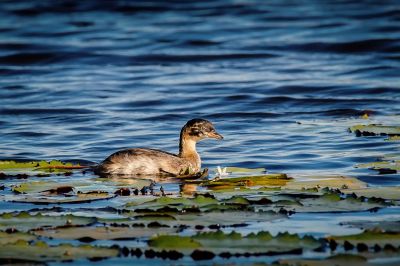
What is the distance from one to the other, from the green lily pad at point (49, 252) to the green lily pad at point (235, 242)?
1.41 feet

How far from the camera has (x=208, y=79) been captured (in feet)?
79.0

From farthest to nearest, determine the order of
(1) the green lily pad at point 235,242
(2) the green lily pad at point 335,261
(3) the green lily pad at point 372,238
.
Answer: (3) the green lily pad at point 372,238 → (1) the green lily pad at point 235,242 → (2) the green lily pad at point 335,261

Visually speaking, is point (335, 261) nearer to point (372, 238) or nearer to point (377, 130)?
point (372, 238)

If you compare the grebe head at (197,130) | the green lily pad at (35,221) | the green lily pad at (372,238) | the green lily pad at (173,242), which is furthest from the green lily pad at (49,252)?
the grebe head at (197,130)

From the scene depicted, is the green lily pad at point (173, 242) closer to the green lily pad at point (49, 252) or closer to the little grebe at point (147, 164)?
the green lily pad at point (49, 252)

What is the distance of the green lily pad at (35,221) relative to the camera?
8.90 meters

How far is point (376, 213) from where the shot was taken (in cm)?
988

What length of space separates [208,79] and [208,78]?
13 cm

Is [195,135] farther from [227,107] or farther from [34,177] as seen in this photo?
[227,107]

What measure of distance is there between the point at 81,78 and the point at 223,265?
17043 millimetres

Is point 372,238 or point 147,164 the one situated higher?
point 147,164

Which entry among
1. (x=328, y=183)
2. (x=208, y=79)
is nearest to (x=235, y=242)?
(x=328, y=183)

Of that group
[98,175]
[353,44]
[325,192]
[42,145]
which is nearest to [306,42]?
[353,44]

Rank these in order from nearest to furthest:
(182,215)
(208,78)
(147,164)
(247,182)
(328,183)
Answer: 1. (182,215)
2. (247,182)
3. (328,183)
4. (147,164)
5. (208,78)
